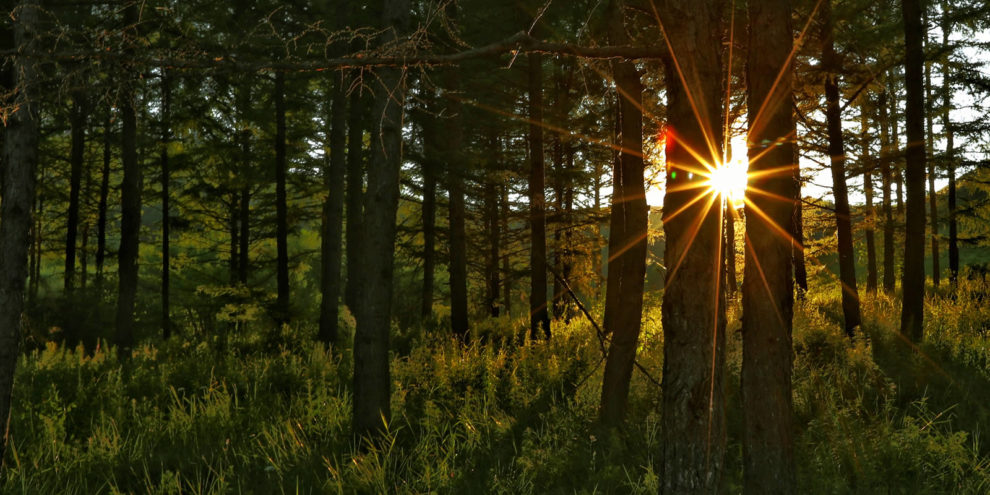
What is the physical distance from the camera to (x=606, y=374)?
23.0ft

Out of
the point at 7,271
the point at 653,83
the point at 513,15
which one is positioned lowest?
the point at 7,271

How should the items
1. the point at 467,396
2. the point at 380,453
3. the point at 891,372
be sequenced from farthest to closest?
the point at 891,372
the point at 467,396
the point at 380,453

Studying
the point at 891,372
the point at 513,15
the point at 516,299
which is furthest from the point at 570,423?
the point at 516,299

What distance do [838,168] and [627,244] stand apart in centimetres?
759

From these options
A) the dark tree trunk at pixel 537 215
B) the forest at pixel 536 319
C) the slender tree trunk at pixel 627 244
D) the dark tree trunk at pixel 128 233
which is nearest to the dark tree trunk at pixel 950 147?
the forest at pixel 536 319

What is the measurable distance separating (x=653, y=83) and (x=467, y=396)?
22.4 ft

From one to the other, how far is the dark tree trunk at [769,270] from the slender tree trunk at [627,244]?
2.03m

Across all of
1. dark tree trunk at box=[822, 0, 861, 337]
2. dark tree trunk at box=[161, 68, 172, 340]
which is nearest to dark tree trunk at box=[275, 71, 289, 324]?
dark tree trunk at box=[161, 68, 172, 340]

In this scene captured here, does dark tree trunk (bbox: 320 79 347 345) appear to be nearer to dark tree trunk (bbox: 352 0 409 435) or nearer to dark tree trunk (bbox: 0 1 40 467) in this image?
dark tree trunk (bbox: 352 0 409 435)

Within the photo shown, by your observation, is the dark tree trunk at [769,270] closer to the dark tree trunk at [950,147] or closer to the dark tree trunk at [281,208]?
the dark tree trunk at [281,208]

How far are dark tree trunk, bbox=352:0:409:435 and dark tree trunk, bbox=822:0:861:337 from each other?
9758 mm

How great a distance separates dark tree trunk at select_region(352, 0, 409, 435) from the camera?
20.8ft

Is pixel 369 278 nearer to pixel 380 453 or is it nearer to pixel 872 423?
pixel 380 453

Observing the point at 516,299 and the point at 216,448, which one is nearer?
the point at 216,448
